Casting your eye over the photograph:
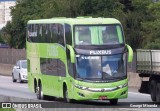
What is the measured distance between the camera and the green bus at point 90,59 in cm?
2572

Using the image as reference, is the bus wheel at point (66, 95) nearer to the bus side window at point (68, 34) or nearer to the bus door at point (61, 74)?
the bus door at point (61, 74)

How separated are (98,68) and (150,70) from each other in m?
2.50

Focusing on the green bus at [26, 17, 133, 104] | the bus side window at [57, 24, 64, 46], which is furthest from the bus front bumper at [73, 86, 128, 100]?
the bus side window at [57, 24, 64, 46]

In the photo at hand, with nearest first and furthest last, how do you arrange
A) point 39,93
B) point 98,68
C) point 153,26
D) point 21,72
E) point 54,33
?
point 98,68 < point 54,33 < point 39,93 < point 21,72 < point 153,26

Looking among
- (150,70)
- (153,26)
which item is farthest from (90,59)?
(153,26)

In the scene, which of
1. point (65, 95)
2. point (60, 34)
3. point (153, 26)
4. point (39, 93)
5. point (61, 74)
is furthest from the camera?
point (153, 26)

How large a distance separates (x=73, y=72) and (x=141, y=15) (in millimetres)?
33454

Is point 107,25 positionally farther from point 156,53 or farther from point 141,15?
point 141,15

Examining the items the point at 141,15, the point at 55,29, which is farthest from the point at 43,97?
the point at 141,15

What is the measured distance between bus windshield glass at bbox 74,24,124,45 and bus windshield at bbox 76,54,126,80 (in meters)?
0.61

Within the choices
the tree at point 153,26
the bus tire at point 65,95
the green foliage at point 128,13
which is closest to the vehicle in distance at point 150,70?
the bus tire at point 65,95

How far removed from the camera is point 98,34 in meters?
26.4

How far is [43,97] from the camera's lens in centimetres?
3134

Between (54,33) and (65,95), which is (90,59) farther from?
(54,33)
